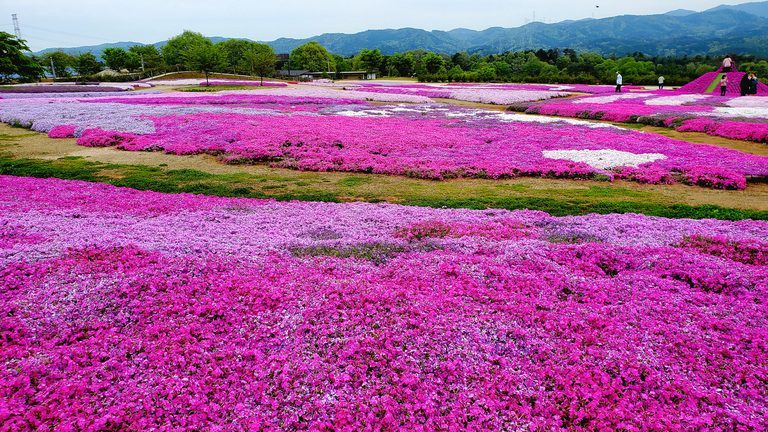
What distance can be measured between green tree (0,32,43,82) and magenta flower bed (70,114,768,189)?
234ft

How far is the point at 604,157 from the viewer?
21219mm

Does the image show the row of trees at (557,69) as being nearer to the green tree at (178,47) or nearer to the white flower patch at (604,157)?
the green tree at (178,47)

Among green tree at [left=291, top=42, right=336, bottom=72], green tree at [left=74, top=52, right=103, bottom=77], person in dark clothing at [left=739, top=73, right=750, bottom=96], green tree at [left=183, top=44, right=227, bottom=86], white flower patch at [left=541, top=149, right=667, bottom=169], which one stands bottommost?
white flower patch at [left=541, top=149, right=667, bottom=169]

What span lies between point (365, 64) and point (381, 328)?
160 metres

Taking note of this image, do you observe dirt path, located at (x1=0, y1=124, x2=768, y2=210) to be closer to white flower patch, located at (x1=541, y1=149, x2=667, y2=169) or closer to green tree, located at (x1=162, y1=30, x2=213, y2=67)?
white flower patch, located at (x1=541, y1=149, x2=667, y2=169)

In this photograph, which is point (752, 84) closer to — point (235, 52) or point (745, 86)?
point (745, 86)

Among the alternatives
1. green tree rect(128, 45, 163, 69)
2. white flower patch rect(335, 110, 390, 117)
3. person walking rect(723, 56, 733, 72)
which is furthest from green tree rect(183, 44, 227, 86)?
person walking rect(723, 56, 733, 72)

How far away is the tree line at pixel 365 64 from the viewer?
82.9 metres

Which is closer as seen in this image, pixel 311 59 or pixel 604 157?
pixel 604 157

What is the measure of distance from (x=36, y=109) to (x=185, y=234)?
38.2 meters

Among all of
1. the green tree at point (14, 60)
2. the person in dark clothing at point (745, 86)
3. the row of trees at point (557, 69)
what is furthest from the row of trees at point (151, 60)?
the person in dark clothing at point (745, 86)

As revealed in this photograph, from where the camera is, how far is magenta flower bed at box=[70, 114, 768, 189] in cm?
1886

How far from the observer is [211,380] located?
612 centimetres

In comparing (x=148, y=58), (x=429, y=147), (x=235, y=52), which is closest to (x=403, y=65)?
(x=235, y=52)
